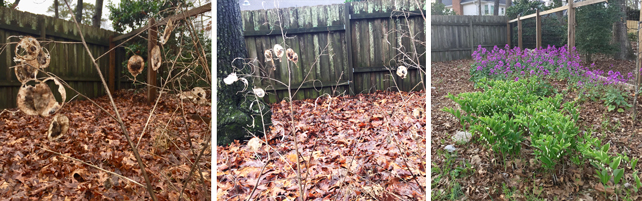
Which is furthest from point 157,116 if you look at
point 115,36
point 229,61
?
point 229,61

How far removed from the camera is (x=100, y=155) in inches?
73.8

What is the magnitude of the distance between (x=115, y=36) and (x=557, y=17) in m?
2.75

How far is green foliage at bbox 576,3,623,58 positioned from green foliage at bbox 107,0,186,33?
7.81 feet

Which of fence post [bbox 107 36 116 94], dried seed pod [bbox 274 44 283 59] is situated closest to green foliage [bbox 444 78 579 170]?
dried seed pod [bbox 274 44 283 59]

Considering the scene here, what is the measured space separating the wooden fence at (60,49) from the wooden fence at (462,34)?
1.94 m

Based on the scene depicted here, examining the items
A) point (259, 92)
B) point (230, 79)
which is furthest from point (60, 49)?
point (259, 92)

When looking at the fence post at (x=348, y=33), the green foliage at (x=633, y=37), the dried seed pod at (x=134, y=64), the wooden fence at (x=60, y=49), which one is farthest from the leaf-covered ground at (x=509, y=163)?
the wooden fence at (x=60, y=49)

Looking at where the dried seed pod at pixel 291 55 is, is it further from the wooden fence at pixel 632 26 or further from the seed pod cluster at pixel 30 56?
the wooden fence at pixel 632 26

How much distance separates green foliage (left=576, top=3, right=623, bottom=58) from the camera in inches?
81.0

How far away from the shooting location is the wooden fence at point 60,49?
176cm

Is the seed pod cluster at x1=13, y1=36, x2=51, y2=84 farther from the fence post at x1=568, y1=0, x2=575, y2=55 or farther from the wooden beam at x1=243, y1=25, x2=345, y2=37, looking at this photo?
the fence post at x1=568, y1=0, x2=575, y2=55

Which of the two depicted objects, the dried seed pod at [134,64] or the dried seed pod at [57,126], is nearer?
the dried seed pod at [57,126]

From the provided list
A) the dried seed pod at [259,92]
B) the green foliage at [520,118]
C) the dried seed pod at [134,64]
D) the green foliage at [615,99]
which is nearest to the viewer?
the dried seed pod at [134,64]

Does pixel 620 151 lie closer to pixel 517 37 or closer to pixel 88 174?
pixel 517 37
